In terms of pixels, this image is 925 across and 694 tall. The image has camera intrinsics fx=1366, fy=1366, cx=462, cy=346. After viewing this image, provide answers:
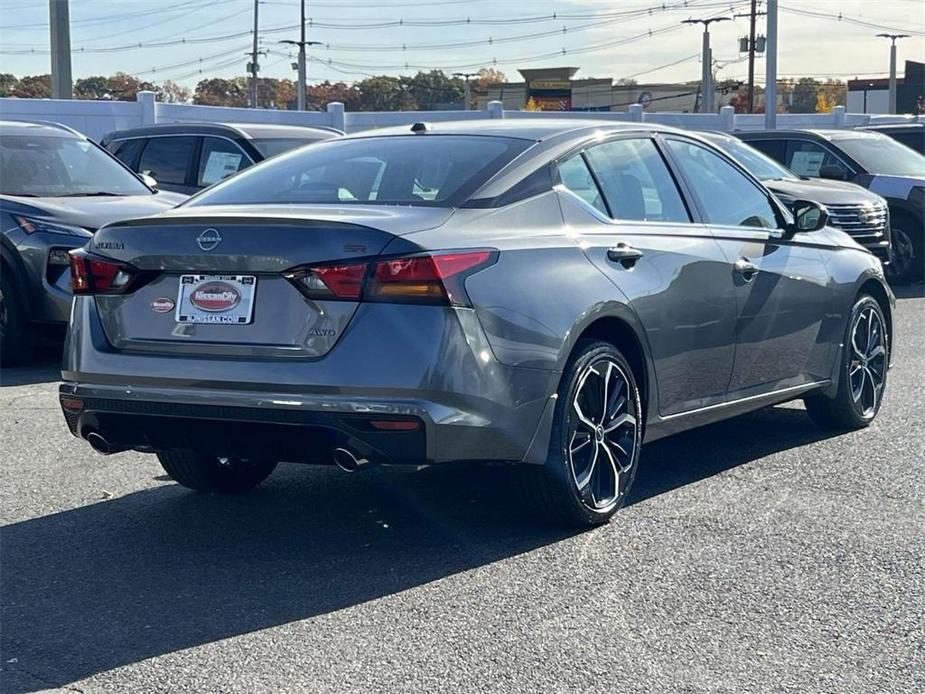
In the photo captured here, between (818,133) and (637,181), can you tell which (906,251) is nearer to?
(818,133)

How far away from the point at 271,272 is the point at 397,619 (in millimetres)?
1236

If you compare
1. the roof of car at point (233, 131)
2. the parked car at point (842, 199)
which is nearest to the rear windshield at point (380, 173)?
the roof of car at point (233, 131)

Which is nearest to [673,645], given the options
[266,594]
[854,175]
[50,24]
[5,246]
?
[266,594]

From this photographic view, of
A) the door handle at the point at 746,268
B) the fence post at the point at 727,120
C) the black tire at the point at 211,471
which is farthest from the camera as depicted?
the fence post at the point at 727,120

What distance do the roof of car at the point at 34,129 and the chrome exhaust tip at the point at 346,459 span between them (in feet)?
23.5

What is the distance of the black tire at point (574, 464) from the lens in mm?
5020

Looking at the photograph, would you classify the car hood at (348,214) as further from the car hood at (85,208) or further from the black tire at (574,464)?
the car hood at (85,208)

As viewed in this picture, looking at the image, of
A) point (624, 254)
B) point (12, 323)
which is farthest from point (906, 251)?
point (624, 254)

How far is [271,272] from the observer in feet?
15.1

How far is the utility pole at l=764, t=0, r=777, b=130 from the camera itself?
3020 cm

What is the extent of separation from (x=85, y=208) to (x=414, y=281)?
575 cm

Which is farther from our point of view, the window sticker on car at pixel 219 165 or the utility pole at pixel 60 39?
the utility pole at pixel 60 39

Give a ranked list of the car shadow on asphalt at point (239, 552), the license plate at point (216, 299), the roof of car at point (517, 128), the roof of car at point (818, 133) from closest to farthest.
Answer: the car shadow on asphalt at point (239, 552) → the license plate at point (216, 299) → the roof of car at point (517, 128) → the roof of car at point (818, 133)

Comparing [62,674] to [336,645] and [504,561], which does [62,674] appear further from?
[504,561]
